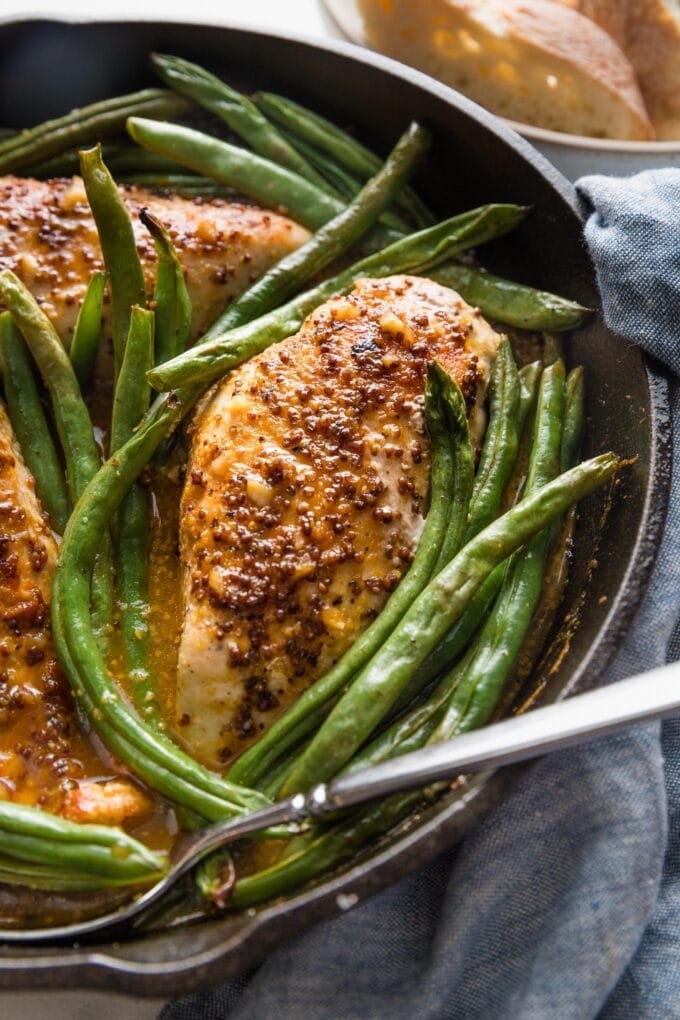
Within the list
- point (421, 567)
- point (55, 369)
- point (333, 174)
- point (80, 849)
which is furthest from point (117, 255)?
point (80, 849)

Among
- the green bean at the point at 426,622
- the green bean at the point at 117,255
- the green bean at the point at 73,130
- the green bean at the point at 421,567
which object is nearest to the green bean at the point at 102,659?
the green bean at the point at 421,567

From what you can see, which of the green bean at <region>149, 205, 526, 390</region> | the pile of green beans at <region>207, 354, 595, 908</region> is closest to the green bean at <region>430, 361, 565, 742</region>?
the pile of green beans at <region>207, 354, 595, 908</region>

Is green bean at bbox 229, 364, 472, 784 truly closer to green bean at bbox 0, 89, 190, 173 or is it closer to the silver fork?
the silver fork

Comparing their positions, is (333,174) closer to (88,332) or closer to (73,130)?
(73,130)

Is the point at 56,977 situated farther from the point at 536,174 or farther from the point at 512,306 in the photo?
the point at 536,174

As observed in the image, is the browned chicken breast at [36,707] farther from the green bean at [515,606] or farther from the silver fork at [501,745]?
the green bean at [515,606]
